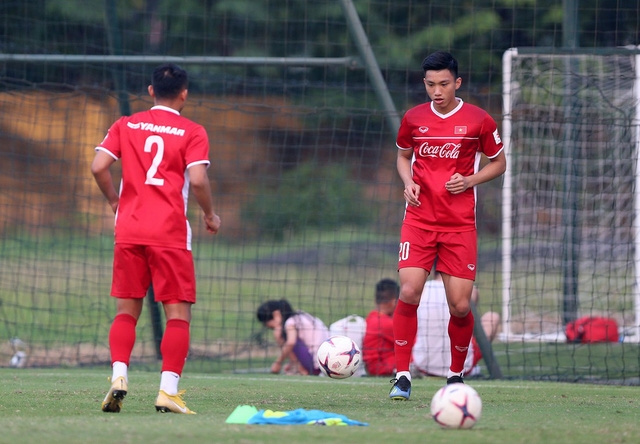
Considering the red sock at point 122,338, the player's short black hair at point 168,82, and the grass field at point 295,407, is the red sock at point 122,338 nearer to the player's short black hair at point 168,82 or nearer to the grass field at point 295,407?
the grass field at point 295,407

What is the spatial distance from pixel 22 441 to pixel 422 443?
1.66 meters

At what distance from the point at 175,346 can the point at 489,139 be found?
8.26 ft

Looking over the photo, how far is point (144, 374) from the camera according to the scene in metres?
8.51

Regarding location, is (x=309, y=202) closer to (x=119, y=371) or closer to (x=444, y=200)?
(x=444, y=200)

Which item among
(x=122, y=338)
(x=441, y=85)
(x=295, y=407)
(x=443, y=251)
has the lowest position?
(x=295, y=407)

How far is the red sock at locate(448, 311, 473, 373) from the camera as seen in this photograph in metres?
6.50

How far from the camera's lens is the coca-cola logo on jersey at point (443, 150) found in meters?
6.39

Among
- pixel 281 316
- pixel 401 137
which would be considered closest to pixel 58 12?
pixel 281 316

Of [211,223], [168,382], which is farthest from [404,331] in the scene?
[168,382]

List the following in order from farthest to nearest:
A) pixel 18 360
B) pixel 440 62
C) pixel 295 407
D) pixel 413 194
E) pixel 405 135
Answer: pixel 18 360, pixel 405 135, pixel 413 194, pixel 440 62, pixel 295 407

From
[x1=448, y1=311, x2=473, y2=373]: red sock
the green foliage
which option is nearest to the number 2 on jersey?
[x1=448, y1=311, x2=473, y2=373]: red sock

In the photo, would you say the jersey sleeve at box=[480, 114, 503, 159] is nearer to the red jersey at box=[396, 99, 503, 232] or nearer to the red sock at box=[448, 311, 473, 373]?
the red jersey at box=[396, 99, 503, 232]

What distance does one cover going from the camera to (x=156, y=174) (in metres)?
5.27

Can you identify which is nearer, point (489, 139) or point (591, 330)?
point (489, 139)
